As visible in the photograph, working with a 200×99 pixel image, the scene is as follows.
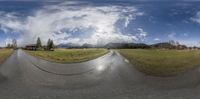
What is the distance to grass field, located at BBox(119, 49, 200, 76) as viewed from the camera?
20.3ft

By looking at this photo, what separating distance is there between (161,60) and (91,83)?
0.93 meters

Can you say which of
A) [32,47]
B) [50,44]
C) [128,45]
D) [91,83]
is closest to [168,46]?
[128,45]

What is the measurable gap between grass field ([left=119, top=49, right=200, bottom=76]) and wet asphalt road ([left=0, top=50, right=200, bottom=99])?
0.09 meters

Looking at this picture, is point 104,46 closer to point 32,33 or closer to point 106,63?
point 106,63

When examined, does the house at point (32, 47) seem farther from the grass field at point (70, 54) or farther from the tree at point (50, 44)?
the tree at point (50, 44)

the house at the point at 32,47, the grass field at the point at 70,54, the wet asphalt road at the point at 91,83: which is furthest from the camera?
the house at the point at 32,47

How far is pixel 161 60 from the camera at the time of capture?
621cm

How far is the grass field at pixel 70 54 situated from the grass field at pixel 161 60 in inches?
13.4

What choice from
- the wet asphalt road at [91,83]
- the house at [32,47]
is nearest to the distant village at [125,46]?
the house at [32,47]

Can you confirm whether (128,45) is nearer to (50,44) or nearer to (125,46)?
(125,46)

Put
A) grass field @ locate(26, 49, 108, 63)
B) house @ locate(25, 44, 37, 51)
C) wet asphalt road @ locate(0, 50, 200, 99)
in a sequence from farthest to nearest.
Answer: house @ locate(25, 44, 37, 51), grass field @ locate(26, 49, 108, 63), wet asphalt road @ locate(0, 50, 200, 99)

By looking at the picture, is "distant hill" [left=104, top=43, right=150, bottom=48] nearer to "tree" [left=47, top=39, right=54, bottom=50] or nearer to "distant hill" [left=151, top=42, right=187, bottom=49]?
"distant hill" [left=151, top=42, right=187, bottom=49]

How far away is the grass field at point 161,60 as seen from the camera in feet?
20.3

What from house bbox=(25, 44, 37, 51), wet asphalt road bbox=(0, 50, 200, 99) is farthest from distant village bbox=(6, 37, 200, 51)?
wet asphalt road bbox=(0, 50, 200, 99)
